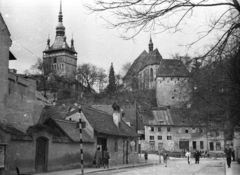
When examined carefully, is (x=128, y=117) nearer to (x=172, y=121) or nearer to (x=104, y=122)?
(x=172, y=121)

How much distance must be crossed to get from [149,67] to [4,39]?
349 feet

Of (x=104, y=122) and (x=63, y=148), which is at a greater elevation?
(x=104, y=122)

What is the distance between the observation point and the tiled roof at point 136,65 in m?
131

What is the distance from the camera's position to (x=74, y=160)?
2692cm

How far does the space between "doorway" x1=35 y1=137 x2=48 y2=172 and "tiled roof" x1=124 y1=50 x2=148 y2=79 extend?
350 feet

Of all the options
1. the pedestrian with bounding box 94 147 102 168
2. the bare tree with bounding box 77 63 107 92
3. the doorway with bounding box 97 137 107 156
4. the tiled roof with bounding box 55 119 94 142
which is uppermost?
the bare tree with bounding box 77 63 107 92

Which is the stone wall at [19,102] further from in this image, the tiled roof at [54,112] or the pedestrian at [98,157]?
the pedestrian at [98,157]

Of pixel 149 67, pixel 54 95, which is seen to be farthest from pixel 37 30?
pixel 149 67

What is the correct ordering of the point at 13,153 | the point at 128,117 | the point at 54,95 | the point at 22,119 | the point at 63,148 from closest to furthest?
the point at 13,153 → the point at 63,148 → the point at 22,119 → the point at 128,117 → the point at 54,95

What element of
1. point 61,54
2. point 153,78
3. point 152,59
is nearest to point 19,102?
point 153,78

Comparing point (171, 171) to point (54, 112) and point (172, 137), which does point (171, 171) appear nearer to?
point (54, 112)

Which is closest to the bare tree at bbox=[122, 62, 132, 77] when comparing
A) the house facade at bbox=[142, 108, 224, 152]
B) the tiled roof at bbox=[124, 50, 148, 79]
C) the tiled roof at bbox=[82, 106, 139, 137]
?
the tiled roof at bbox=[124, 50, 148, 79]

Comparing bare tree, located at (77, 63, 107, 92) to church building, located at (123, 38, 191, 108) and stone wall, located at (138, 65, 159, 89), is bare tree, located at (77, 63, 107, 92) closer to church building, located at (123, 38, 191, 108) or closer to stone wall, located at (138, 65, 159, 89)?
church building, located at (123, 38, 191, 108)

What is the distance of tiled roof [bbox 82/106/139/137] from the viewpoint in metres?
31.3
